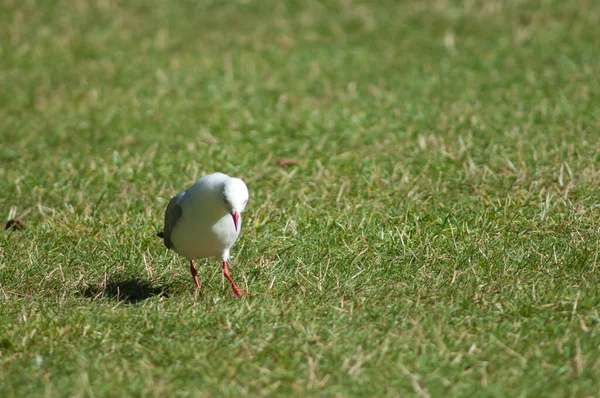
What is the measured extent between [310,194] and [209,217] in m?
1.69

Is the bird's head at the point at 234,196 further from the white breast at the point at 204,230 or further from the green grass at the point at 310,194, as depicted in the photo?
the green grass at the point at 310,194

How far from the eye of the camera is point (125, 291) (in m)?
4.82

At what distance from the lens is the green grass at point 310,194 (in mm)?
3814

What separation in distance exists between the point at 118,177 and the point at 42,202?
0.65 metres

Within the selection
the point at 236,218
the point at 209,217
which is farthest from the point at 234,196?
the point at 209,217

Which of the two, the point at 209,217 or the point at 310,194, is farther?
the point at 310,194

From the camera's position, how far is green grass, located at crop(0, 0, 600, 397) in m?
3.81

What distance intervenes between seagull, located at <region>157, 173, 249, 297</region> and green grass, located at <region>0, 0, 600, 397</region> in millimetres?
291

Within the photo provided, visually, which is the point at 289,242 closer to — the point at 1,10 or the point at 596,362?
the point at 596,362

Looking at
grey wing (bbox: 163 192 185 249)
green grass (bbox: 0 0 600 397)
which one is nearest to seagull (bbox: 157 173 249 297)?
grey wing (bbox: 163 192 185 249)

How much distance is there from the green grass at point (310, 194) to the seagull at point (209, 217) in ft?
0.96

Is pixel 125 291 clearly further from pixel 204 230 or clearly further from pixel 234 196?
pixel 234 196

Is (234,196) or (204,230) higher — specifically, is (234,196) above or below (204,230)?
above

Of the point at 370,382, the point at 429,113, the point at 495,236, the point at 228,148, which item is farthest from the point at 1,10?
the point at 370,382
